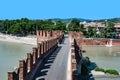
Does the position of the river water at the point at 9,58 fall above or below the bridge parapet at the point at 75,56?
below

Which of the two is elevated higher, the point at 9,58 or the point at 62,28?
the point at 62,28

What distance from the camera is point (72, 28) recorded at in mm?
111250

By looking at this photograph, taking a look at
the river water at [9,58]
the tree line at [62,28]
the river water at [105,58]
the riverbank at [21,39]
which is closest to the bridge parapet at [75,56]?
the river water at [9,58]

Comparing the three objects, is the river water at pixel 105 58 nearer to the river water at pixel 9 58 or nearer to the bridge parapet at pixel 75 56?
the bridge parapet at pixel 75 56

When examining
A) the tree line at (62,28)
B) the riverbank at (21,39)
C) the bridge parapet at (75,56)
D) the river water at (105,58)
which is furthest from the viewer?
the tree line at (62,28)

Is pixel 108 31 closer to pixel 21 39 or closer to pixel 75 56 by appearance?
pixel 21 39

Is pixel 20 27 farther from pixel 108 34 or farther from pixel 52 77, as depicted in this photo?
pixel 52 77

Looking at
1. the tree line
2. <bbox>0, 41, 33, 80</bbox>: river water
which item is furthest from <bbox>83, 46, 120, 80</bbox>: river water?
the tree line

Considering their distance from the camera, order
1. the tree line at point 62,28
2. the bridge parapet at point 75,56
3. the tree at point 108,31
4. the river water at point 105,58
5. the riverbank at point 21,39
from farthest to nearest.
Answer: the tree line at point 62,28, the tree at point 108,31, the riverbank at point 21,39, the river water at point 105,58, the bridge parapet at point 75,56

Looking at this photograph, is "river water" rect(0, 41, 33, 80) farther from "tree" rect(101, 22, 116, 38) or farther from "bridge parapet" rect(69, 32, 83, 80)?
"tree" rect(101, 22, 116, 38)

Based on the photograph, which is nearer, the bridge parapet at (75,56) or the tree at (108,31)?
the bridge parapet at (75,56)

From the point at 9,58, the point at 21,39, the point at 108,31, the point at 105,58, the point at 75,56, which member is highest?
the point at 75,56

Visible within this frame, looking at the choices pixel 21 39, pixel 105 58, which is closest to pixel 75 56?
pixel 105 58

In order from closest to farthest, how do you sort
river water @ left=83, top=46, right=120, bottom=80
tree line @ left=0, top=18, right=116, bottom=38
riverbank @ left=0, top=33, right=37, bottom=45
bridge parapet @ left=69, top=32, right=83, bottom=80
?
bridge parapet @ left=69, top=32, right=83, bottom=80 → river water @ left=83, top=46, right=120, bottom=80 → riverbank @ left=0, top=33, right=37, bottom=45 → tree line @ left=0, top=18, right=116, bottom=38
